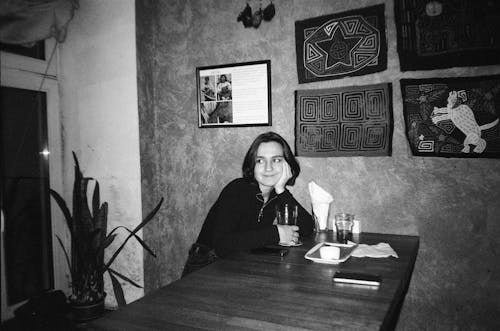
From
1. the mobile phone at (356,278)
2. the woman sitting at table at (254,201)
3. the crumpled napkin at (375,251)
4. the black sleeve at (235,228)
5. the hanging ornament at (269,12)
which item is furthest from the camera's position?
the hanging ornament at (269,12)

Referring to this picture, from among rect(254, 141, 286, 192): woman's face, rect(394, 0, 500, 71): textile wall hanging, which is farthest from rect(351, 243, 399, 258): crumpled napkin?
rect(394, 0, 500, 71): textile wall hanging

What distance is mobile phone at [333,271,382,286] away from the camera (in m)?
1.34

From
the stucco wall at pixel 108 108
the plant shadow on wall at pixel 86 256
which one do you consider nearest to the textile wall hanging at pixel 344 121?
the plant shadow on wall at pixel 86 256

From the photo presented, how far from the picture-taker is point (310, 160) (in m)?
2.68

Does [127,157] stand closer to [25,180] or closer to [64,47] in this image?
[25,180]

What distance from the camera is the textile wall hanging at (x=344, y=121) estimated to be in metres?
2.45

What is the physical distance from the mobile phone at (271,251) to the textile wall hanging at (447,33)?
1.50 meters

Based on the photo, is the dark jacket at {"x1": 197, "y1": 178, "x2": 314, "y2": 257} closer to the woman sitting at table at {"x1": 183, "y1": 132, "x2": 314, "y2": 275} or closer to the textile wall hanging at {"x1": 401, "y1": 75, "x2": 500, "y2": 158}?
the woman sitting at table at {"x1": 183, "y1": 132, "x2": 314, "y2": 275}

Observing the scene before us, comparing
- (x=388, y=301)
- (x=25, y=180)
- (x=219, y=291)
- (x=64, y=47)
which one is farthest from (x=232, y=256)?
(x=64, y=47)

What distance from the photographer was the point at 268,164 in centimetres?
244

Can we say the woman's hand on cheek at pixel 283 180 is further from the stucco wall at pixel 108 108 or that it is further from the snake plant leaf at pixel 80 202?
the snake plant leaf at pixel 80 202

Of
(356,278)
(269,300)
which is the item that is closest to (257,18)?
(356,278)

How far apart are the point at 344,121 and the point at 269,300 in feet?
5.48

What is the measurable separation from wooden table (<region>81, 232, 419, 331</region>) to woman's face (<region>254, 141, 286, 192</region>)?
0.84m
